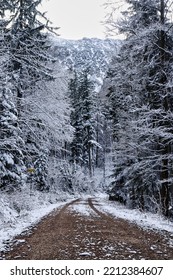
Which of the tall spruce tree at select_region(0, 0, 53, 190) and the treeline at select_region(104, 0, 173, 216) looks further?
the tall spruce tree at select_region(0, 0, 53, 190)

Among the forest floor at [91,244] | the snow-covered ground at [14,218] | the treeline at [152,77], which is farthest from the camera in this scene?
the treeline at [152,77]

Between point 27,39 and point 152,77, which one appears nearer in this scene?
point 152,77

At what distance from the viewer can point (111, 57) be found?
1656 centimetres

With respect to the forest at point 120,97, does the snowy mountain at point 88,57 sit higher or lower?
higher

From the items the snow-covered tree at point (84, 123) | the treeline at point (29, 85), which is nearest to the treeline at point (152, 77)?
the treeline at point (29, 85)

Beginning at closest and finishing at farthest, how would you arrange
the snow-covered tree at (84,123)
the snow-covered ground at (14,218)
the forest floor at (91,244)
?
the forest floor at (91,244)
the snow-covered ground at (14,218)
the snow-covered tree at (84,123)

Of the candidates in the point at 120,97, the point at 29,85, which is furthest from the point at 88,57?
the point at 120,97

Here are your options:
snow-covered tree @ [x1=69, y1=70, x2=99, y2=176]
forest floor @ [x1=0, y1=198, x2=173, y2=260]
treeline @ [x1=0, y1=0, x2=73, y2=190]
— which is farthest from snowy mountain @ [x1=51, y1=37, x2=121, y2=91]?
forest floor @ [x1=0, y1=198, x2=173, y2=260]

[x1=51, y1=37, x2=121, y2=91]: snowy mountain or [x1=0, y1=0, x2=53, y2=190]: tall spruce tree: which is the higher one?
[x1=51, y1=37, x2=121, y2=91]: snowy mountain

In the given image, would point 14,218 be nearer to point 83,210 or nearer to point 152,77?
point 83,210

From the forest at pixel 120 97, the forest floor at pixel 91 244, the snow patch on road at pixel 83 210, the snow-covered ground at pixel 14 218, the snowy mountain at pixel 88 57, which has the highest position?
the snowy mountain at pixel 88 57

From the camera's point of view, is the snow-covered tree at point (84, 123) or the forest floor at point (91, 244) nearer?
the forest floor at point (91, 244)

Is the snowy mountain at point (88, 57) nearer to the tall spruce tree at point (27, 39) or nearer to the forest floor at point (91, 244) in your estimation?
the tall spruce tree at point (27, 39)

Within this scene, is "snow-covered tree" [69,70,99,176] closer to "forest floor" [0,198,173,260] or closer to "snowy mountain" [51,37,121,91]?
"forest floor" [0,198,173,260]
